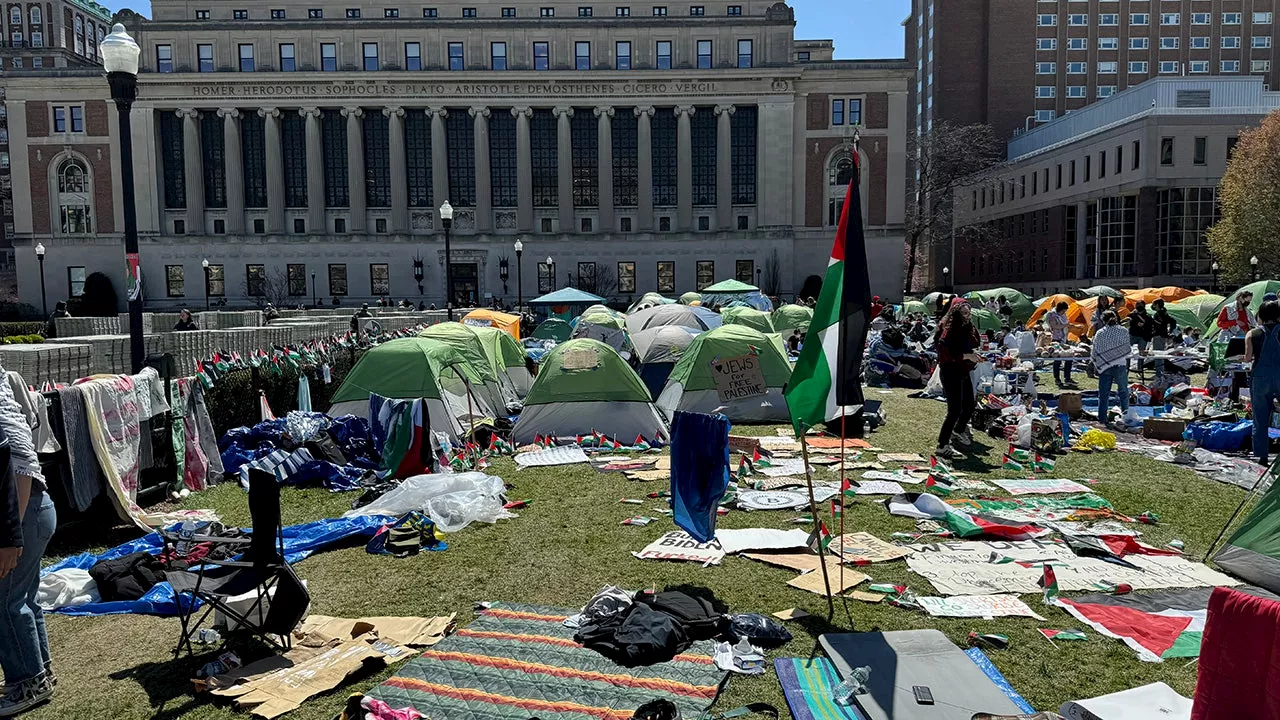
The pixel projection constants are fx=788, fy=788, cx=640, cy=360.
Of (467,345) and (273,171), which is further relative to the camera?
(273,171)

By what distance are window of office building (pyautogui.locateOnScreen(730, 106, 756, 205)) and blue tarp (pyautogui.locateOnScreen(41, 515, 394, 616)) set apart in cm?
5396

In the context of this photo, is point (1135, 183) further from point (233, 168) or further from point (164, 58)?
point (164, 58)

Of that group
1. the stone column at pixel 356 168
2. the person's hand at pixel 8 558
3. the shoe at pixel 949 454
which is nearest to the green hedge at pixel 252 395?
the person's hand at pixel 8 558

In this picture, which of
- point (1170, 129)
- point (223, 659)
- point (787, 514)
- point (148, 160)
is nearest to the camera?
point (223, 659)

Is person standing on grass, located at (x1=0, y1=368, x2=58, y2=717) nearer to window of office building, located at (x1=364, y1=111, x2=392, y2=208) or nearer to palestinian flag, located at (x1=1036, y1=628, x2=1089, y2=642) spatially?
A: palestinian flag, located at (x1=1036, y1=628, x2=1089, y2=642)

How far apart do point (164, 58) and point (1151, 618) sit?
69.1 metres

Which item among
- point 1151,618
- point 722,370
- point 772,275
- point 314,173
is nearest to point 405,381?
point 722,370

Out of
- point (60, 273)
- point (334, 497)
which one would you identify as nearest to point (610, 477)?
point (334, 497)

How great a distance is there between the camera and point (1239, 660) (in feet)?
11.9

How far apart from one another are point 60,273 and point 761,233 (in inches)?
2077

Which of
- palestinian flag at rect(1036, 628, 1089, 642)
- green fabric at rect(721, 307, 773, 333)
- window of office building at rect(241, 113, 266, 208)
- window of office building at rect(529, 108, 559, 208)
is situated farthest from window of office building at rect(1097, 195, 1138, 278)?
window of office building at rect(241, 113, 266, 208)

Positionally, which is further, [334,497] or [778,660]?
[334,497]

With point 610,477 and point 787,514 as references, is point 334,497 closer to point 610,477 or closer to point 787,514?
point 610,477

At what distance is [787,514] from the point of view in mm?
8617
